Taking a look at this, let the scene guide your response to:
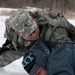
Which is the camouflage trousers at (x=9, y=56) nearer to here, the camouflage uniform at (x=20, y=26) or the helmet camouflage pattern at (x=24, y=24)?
the camouflage uniform at (x=20, y=26)

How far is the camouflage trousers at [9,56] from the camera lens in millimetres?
1828

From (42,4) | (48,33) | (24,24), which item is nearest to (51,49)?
(48,33)

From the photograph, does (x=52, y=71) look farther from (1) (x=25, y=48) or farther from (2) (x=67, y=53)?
(1) (x=25, y=48)

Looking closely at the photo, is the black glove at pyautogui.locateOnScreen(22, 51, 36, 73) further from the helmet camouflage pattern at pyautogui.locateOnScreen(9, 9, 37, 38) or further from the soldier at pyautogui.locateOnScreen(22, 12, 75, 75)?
the helmet camouflage pattern at pyautogui.locateOnScreen(9, 9, 37, 38)

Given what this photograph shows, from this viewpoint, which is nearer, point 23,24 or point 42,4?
point 23,24

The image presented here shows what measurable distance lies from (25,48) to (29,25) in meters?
0.30

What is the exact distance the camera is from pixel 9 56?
187 centimetres

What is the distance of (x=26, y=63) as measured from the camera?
1.50 metres

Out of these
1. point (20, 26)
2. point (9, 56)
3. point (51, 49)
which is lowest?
point (9, 56)

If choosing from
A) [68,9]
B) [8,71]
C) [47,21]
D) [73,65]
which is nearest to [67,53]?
[73,65]

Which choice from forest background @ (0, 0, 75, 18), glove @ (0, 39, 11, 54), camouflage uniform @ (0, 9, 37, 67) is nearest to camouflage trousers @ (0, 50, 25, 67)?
glove @ (0, 39, 11, 54)

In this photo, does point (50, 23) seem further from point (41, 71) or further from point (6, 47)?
point (6, 47)

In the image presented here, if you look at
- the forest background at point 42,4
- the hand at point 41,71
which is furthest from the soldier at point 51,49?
the forest background at point 42,4

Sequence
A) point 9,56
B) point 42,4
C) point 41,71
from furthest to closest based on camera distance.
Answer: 1. point 42,4
2. point 9,56
3. point 41,71
